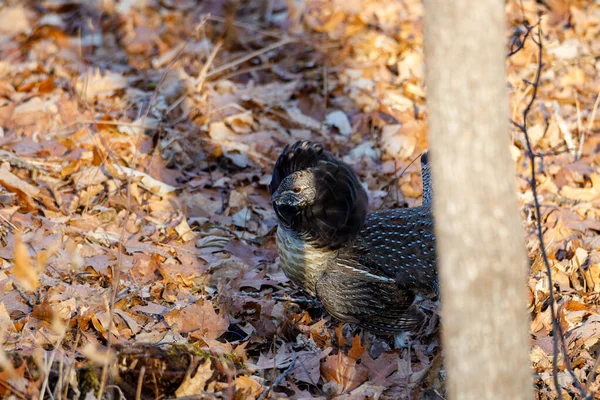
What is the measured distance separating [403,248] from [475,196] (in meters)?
2.59

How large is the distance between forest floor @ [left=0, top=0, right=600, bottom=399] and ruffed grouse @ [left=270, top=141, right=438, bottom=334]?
26 centimetres

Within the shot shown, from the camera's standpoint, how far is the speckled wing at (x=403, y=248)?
5.14 metres

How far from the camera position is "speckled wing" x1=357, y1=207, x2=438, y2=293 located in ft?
16.9

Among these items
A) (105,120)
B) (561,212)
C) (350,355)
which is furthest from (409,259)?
(105,120)

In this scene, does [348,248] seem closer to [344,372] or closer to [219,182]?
[344,372]

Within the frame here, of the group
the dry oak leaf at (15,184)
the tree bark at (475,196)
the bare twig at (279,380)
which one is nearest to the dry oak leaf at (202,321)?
the bare twig at (279,380)

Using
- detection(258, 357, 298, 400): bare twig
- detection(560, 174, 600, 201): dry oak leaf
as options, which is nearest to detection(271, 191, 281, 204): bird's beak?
detection(258, 357, 298, 400): bare twig

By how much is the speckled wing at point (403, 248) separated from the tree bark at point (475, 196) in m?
2.28

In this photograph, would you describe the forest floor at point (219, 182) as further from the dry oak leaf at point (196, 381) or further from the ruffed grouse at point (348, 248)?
the ruffed grouse at point (348, 248)

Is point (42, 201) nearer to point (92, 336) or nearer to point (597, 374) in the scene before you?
point (92, 336)

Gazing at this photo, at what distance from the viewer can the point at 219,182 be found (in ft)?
22.6

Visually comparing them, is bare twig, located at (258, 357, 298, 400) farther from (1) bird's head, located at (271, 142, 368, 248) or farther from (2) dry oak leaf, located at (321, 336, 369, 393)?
(1) bird's head, located at (271, 142, 368, 248)

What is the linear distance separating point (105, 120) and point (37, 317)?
3.29 metres

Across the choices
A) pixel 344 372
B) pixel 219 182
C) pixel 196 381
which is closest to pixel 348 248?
pixel 344 372
